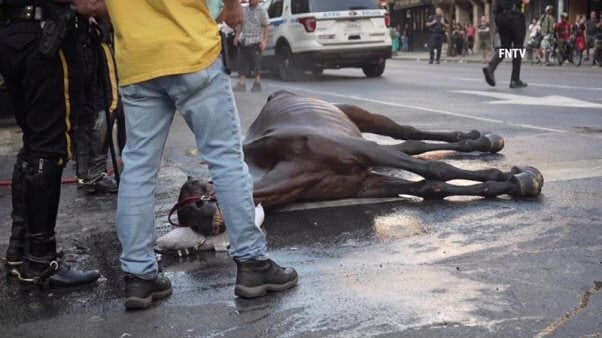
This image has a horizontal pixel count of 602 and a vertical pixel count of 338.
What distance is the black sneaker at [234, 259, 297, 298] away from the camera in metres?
3.02

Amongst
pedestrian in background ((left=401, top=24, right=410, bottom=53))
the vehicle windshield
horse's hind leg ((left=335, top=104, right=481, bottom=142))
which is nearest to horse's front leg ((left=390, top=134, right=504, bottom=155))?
horse's hind leg ((left=335, top=104, right=481, bottom=142))

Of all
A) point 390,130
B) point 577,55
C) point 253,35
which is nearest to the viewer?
point 390,130

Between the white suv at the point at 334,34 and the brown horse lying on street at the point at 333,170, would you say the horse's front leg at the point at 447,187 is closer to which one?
the brown horse lying on street at the point at 333,170

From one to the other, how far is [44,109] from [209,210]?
36.4 inches

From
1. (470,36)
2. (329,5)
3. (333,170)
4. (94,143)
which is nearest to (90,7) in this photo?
(333,170)

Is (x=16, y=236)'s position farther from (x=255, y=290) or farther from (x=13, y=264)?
(x=255, y=290)

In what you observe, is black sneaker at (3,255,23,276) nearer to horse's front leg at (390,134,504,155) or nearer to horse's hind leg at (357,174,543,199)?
horse's hind leg at (357,174,543,199)

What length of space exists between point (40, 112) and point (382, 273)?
1.62 meters

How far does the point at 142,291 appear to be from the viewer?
9.77 ft

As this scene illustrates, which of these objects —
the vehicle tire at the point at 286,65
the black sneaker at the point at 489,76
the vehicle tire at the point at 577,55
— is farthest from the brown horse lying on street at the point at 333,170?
the vehicle tire at the point at 577,55

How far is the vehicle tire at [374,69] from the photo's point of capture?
17750 mm

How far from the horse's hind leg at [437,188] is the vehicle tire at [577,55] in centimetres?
2047

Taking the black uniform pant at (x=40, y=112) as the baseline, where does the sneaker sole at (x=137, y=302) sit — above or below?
below

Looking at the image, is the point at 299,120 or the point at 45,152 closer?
the point at 45,152
